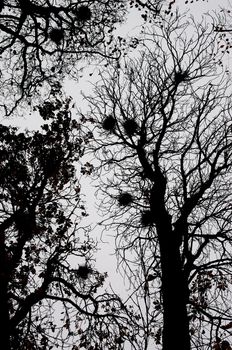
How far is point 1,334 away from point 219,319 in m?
3.44

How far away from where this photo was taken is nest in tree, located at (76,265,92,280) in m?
6.73

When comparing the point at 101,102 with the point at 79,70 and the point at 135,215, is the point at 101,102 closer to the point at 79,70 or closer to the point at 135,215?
the point at 79,70

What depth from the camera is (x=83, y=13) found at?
6.18 meters

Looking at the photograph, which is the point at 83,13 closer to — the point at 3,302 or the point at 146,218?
the point at 146,218

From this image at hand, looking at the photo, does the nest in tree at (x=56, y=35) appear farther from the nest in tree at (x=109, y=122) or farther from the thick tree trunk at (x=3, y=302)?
the thick tree trunk at (x=3, y=302)

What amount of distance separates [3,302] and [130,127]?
14.7 feet

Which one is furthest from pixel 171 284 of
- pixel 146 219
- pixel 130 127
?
pixel 130 127

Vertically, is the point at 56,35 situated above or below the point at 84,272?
above

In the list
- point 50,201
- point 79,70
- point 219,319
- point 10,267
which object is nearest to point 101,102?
point 79,70

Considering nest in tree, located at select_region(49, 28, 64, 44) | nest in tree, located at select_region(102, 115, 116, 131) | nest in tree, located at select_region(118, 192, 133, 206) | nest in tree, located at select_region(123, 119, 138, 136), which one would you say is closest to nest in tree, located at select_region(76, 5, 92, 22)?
nest in tree, located at select_region(49, 28, 64, 44)

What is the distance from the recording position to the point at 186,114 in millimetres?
7098

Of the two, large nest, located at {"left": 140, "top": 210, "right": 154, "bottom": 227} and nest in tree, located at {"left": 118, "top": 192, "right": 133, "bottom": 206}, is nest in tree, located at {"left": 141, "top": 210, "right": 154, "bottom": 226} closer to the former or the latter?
large nest, located at {"left": 140, "top": 210, "right": 154, "bottom": 227}

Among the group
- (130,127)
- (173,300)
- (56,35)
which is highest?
(56,35)

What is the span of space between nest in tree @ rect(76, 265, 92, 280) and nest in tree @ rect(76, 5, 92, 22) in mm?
5548
